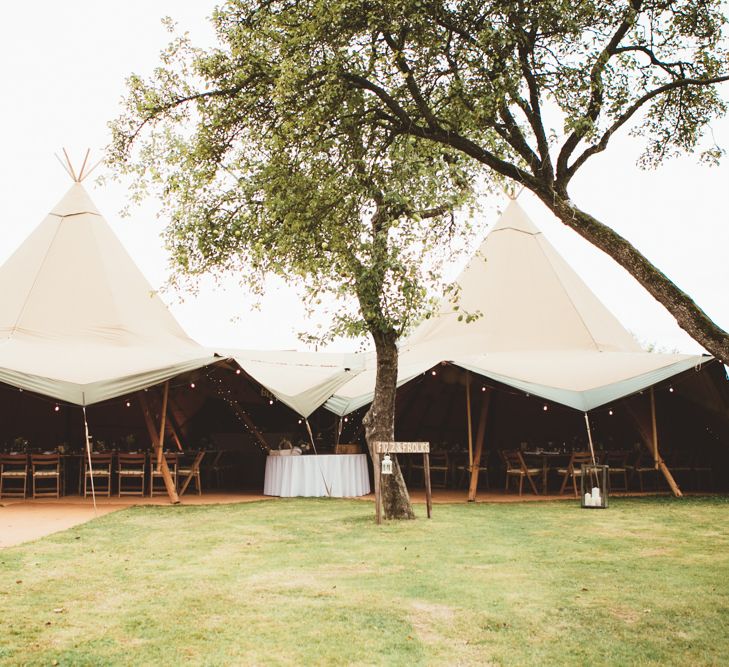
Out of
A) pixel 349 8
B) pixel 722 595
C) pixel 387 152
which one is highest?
pixel 349 8

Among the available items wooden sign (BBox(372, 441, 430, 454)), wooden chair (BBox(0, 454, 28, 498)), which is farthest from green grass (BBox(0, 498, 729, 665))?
wooden chair (BBox(0, 454, 28, 498))

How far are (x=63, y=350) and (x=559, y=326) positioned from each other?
27.8 feet

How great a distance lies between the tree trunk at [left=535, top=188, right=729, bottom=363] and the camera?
470cm

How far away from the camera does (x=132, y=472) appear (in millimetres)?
11000

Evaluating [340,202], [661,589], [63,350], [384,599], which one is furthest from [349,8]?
[63,350]

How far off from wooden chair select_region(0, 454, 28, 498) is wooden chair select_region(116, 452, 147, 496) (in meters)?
1.33

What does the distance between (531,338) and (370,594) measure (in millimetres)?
9112

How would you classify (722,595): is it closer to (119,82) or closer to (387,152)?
(387,152)

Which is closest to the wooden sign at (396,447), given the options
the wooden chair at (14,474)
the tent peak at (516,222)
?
the wooden chair at (14,474)

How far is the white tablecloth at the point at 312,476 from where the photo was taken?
11.4 metres

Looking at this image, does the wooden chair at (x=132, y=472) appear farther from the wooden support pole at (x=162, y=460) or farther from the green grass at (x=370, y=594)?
the green grass at (x=370, y=594)

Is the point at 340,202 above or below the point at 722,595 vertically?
above

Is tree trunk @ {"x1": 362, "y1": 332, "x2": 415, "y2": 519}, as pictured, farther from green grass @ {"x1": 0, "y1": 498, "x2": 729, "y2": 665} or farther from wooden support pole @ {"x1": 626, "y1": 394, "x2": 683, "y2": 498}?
wooden support pole @ {"x1": 626, "y1": 394, "x2": 683, "y2": 498}

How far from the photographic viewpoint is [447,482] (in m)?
13.7
